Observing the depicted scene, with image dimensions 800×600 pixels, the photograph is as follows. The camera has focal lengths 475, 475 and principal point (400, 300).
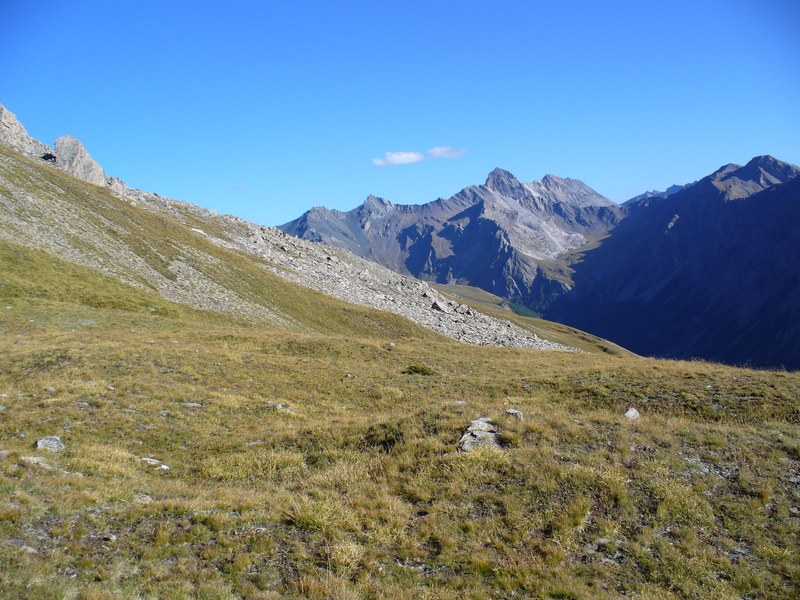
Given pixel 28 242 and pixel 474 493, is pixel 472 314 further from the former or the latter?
pixel 474 493

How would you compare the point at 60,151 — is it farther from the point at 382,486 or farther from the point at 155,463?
the point at 382,486

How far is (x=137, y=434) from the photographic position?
56.3ft

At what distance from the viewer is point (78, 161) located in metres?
106

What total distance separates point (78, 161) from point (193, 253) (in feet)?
211

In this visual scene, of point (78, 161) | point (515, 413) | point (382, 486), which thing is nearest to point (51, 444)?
point (382, 486)

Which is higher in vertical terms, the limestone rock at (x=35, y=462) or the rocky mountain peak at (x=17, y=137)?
the rocky mountain peak at (x=17, y=137)

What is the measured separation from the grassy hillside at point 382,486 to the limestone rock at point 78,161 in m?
97.3

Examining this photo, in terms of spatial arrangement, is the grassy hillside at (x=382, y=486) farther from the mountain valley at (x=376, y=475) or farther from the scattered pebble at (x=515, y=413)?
the scattered pebble at (x=515, y=413)

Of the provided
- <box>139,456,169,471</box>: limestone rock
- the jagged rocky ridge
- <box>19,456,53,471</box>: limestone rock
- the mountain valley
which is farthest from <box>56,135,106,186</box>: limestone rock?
<box>19,456,53,471</box>: limestone rock

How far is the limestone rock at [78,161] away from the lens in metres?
104

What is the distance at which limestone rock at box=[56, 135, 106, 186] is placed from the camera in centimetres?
10436

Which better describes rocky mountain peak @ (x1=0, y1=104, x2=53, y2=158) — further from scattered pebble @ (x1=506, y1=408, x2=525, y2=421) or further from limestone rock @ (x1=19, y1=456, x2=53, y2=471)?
scattered pebble @ (x1=506, y1=408, x2=525, y2=421)

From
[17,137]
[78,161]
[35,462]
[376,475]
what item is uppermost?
[17,137]

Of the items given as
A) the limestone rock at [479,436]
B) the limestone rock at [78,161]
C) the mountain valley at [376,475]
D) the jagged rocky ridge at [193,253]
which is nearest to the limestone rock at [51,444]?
the mountain valley at [376,475]
